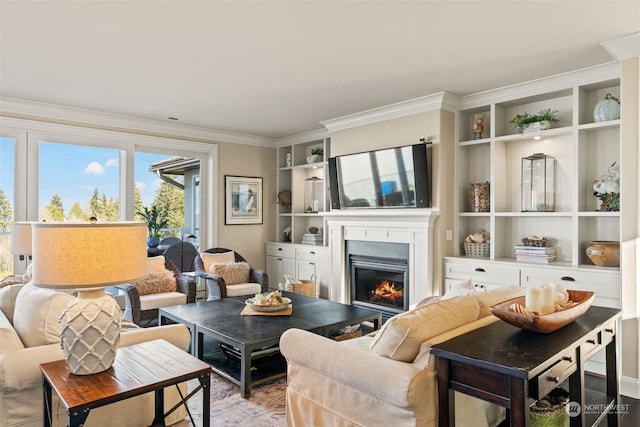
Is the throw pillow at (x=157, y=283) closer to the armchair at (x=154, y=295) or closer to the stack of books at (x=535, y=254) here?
the armchair at (x=154, y=295)

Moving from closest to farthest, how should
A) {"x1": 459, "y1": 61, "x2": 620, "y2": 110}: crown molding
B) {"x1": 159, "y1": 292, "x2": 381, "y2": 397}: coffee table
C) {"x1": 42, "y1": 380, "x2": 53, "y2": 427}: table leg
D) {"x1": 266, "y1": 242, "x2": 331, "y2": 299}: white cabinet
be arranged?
{"x1": 42, "y1": 380, "x2": 53, "y2": 427}: table leg → {"x1": 159, "y1": 292, "x2": 381, "y2": 397}: coffee table → {"x1": 459, "y1": 61, "x2": 620, "y2": 110}: crown molding → {"x1": 266, "y1": 242, "x2": 331, "y2": 299}: white cabinet

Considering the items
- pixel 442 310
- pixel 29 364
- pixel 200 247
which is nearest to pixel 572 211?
pixel 442 310

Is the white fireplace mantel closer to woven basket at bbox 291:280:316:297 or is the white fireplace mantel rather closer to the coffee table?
woven basket at bbox 291:280:316:297

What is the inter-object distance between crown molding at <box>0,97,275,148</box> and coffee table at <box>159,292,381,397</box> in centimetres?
259

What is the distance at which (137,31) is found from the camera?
8.96 feet

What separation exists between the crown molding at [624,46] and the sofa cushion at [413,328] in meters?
2.28

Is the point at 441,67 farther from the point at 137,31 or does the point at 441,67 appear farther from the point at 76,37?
the point at 76,37

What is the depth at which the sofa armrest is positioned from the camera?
174cm

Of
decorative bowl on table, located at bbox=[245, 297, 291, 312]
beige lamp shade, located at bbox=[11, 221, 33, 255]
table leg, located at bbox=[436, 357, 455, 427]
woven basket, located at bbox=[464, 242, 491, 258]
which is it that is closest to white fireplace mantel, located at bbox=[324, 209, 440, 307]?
woven basket, located at bbox=[464, 242, 491, 258]

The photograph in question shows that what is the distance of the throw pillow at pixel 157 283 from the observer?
14.6 feet

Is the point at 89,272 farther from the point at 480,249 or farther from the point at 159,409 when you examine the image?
the point at 480,249

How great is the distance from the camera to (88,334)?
1774 millimetres

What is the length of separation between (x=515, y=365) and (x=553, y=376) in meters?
0.30

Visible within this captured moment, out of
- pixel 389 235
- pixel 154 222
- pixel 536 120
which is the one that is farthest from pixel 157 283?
pixel 536 120
